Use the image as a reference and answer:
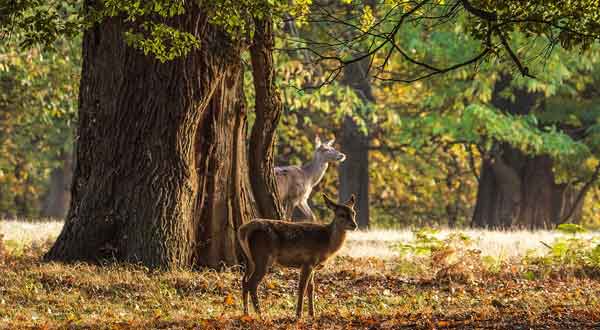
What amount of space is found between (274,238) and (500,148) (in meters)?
19.8

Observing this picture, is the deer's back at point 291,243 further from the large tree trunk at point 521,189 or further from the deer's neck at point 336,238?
the large tree trunk at point 521,189

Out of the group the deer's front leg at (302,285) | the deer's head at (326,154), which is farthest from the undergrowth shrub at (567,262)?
the deer's head at (326,154)

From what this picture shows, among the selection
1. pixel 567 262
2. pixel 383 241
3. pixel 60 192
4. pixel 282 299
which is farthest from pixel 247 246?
pixel 60 192

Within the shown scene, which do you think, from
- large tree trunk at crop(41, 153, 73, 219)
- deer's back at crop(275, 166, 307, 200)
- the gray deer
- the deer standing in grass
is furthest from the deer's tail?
large tree trunk at crop(41, 153, 73, 219)

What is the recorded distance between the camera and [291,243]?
9.45 metres

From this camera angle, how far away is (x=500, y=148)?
28141 millimetres

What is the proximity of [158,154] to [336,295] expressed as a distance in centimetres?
292

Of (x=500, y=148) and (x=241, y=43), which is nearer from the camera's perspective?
(x=241, y=43)

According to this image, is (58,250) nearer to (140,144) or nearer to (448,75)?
(140,144)

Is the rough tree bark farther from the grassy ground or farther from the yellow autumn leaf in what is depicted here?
the yellow autumn leaf

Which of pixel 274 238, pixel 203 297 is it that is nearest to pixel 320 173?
pixel 203 297

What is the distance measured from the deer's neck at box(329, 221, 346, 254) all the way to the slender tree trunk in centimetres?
400

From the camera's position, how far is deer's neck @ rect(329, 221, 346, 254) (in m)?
9.48

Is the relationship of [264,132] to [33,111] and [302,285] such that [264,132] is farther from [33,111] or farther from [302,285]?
[33,111]
